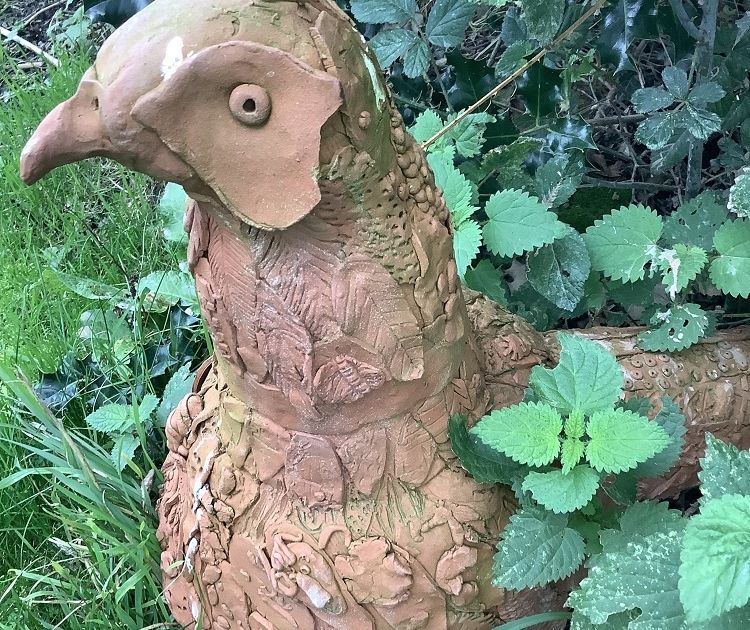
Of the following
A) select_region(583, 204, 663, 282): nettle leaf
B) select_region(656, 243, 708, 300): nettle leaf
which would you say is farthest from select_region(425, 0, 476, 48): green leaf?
select_region(656, 243, 708, 300): nettle leaf

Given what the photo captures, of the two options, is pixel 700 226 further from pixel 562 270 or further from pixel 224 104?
pixel 224 104

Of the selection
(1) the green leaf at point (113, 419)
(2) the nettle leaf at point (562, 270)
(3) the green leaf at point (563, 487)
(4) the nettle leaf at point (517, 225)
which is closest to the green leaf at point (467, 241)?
(4) the nettle leaf at point (517, 225)

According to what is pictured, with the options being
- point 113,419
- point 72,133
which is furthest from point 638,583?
point 113,419

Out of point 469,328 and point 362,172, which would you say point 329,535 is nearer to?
point 469,328

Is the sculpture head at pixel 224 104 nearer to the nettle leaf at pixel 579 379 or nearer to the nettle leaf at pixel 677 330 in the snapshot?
the nettle leaf at pixel 579 379

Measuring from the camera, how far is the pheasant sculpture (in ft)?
Answer: 2.25

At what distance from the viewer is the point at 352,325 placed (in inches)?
32.3

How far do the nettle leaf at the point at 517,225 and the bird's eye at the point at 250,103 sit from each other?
0.62 metres

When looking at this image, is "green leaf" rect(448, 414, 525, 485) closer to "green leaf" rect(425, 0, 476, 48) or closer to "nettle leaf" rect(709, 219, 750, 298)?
"nettle leaf" rect(709, 219, 750, 298)

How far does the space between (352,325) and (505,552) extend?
1.04ft

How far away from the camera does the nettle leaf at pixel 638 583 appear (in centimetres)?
79

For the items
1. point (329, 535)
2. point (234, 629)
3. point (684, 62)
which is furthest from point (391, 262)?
point (684, 62)

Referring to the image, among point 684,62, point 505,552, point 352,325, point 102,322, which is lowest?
point 102,322

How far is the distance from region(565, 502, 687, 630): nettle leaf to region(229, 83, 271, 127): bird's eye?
1.87ft
